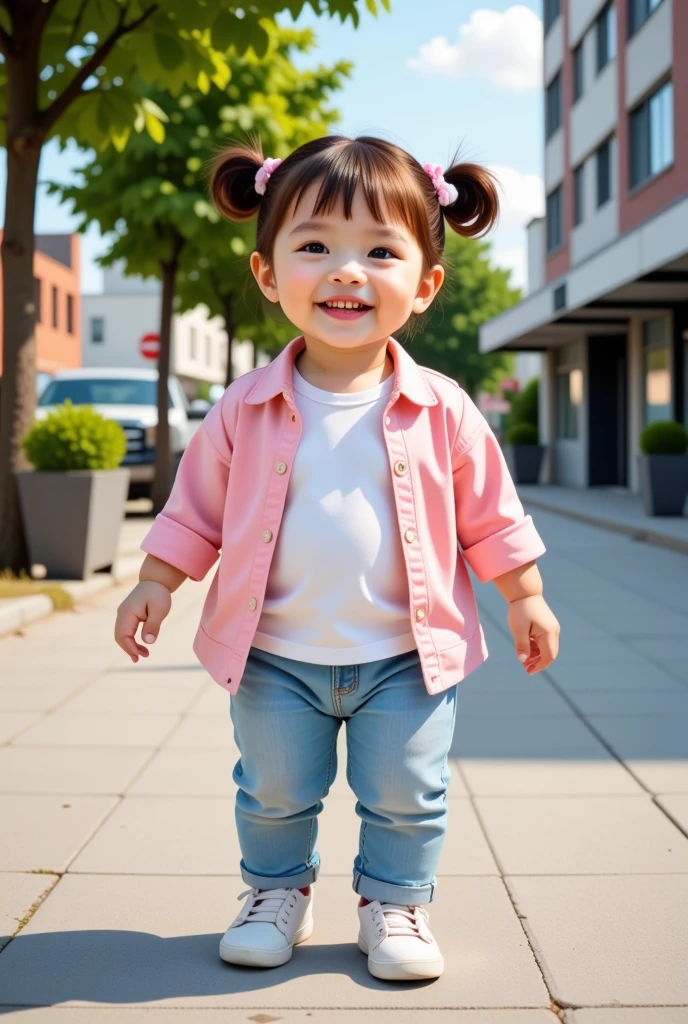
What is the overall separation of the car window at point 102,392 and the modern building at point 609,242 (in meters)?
6.70

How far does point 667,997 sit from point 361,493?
1.14m

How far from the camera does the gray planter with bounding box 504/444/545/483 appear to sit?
26469 mm

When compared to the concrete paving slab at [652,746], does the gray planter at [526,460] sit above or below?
above

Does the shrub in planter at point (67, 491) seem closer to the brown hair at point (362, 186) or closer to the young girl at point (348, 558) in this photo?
the brown hair at point (362, 186)

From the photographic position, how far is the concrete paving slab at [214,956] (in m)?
2.32

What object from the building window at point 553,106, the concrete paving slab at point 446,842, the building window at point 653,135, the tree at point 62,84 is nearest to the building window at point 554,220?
the building window at point 553,106

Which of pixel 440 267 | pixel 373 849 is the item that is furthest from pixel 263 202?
pixel 373 849

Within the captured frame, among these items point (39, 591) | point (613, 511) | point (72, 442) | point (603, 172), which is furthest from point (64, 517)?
point (603, 172)

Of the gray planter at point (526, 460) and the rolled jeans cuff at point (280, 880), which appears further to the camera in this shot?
the gray planter at point (526, 460)

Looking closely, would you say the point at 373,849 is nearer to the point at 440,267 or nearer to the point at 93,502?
the point at 440,267

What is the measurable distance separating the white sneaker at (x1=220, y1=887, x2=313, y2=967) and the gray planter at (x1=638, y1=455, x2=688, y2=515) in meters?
12.9

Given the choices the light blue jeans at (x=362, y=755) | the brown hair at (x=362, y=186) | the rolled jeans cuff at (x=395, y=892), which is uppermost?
the brown hair at (x=362, y=186)

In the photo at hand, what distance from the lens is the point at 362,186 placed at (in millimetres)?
2416

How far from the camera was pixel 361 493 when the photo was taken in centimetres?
247
